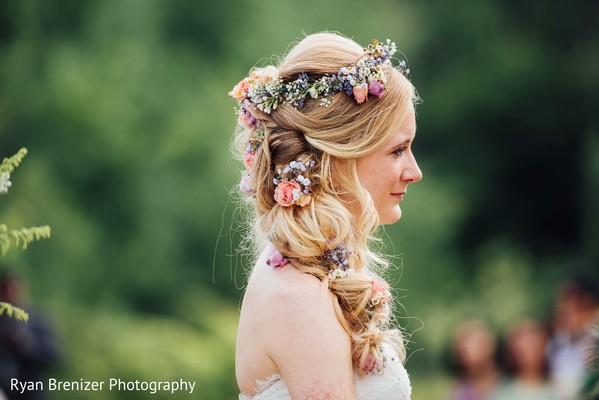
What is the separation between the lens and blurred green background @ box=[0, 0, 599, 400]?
439 inches

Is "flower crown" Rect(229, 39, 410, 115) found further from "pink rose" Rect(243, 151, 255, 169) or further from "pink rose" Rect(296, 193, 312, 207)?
"pink rose" Rect(296, 193, 312, 207)

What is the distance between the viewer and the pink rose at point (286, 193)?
2936mm

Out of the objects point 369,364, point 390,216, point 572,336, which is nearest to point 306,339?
point 369,364

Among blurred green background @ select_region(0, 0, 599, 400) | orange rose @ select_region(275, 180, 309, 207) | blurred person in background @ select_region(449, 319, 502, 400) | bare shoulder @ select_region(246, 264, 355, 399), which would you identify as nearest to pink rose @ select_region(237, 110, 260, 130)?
orange rose @ select_region(275, 180, 309, 207)

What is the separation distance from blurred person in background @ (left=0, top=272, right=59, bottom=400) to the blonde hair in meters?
5.01

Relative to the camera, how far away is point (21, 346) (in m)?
7.82

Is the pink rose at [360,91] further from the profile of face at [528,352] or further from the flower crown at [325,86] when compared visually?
the profile of face at [528,352]

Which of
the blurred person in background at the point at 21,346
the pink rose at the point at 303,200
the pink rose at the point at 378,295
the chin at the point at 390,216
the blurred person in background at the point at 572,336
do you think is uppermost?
the blurred person in background at the point at 21,346

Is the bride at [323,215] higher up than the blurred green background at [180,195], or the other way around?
the blurred green background at [180,195]

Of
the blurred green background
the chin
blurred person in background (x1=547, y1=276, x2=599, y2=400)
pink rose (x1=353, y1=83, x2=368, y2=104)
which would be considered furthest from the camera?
the blurred green background

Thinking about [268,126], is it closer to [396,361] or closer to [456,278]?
[396,361]

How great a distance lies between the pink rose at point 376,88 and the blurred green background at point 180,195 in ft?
21.6

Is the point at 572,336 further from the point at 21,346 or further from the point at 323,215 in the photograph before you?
the point at 323,215

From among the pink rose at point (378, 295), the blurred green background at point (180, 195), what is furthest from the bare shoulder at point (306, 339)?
the blurred green background at point (180, 195)
